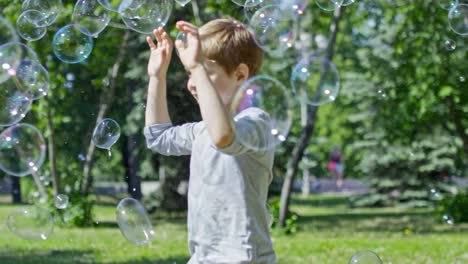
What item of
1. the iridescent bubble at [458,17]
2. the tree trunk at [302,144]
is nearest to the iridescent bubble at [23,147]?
the iridescent bubble at [458,17]

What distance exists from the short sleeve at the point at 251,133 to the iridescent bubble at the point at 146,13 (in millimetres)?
1442

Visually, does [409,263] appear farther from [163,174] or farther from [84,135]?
[84,135]

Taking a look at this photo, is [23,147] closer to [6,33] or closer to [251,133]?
[6,33]

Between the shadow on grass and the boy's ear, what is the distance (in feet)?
14.5

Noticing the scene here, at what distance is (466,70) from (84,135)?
9153 mm

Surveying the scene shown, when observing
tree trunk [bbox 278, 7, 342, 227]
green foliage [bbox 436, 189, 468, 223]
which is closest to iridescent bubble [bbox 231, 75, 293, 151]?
tree trunk [bbox 278, 7, 342, 227]

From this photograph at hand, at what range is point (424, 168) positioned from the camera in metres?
18.3

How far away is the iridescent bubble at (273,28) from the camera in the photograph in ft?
14.0

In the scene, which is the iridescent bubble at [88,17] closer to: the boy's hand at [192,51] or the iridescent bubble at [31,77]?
the iridescent bubble at [31,77]

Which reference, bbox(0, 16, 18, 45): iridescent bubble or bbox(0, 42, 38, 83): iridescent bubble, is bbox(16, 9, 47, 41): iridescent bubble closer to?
bbox(0, 16, 18, 45): iridescent bubble

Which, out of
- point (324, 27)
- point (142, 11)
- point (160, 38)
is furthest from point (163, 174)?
point (160, 38)

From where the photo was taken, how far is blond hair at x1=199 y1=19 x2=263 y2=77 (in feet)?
8.55

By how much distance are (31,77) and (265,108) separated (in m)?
2.02

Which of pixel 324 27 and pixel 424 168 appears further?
pixel 424 168
